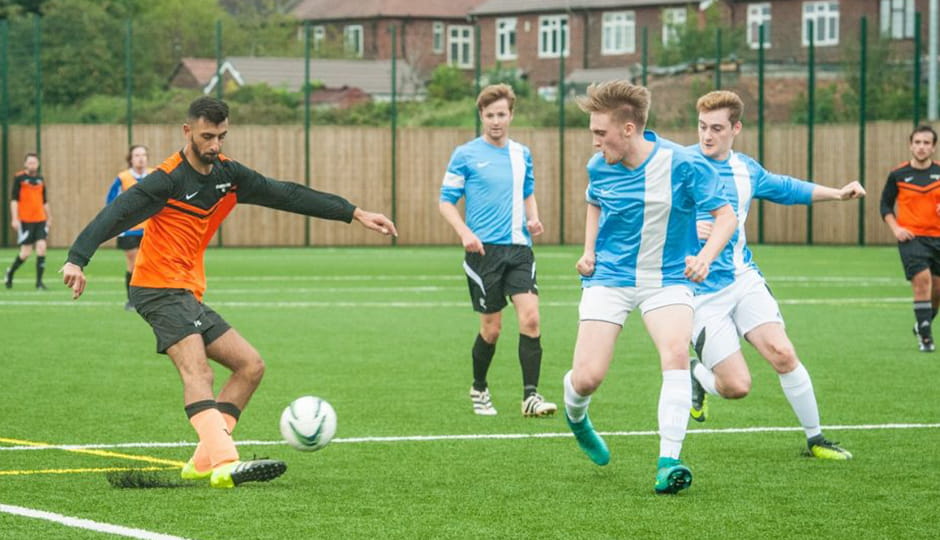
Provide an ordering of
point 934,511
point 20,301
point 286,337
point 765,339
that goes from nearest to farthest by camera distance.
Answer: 1. point 934,511
2. point 765,339
3. point 286,337
4. point 20,301

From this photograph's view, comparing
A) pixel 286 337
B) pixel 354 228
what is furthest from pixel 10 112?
pixel 286 337

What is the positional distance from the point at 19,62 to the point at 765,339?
31559 millimetres

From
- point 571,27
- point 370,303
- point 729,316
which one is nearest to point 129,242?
point 370,303

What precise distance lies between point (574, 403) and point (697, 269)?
1.09 metres

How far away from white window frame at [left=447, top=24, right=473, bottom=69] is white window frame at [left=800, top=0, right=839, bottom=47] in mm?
23118

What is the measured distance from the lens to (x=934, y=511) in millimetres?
7023

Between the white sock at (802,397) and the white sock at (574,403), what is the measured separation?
1293 mm

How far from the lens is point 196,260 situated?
8031 mm

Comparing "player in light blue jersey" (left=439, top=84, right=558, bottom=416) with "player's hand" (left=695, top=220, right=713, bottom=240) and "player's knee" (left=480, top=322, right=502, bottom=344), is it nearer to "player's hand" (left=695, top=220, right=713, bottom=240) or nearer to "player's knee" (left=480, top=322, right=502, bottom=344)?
"player's knee" (left=480, top=322, right=502, bottom=344)

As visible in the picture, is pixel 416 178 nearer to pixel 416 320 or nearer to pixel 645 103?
pixel 416 320

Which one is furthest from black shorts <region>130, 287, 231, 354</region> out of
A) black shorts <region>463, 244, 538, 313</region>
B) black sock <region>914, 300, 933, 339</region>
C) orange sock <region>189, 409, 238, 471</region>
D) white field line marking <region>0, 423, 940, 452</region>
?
black sock <region>914, 300, 933, 339</region>

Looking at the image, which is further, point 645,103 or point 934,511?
point 645,103

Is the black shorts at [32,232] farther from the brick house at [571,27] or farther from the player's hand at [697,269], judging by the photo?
the brick house at [571,27]

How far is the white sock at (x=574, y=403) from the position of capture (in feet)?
26.5
